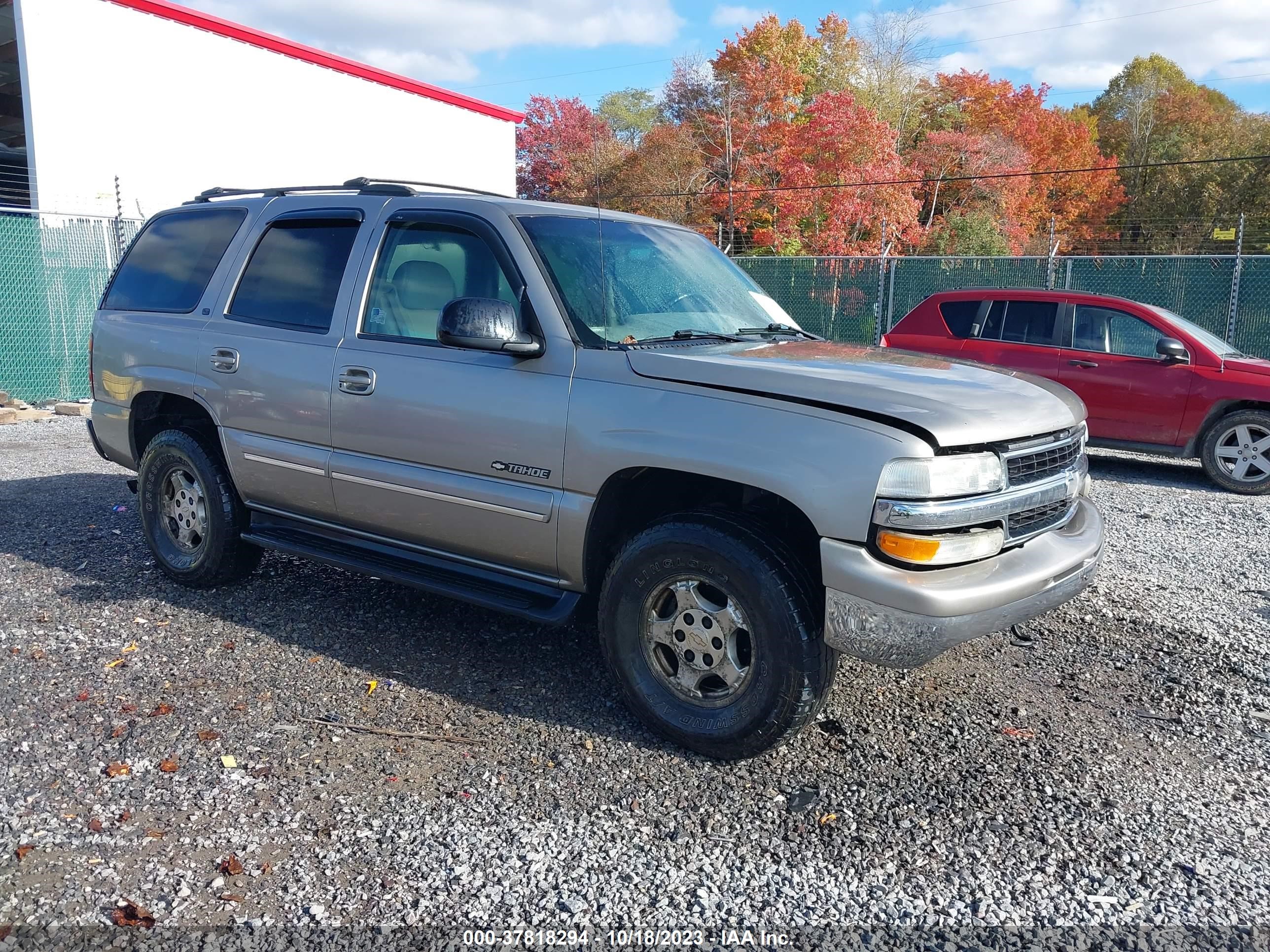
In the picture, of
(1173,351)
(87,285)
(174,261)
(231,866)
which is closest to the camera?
(231,866)

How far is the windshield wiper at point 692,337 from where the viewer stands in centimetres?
397

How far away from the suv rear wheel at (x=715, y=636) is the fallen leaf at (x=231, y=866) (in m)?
1.44

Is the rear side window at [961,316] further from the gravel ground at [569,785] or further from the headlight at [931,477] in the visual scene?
the headlight at [931,477]

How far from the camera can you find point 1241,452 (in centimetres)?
871

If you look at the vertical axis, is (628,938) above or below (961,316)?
below

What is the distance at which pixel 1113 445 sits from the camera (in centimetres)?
940

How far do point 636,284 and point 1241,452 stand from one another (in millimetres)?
6981

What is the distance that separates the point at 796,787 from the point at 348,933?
155 centimetres

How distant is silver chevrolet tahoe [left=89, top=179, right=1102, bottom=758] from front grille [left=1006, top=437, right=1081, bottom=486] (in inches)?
0.8

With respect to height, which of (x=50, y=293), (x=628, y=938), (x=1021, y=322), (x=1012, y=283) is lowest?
(x=628, y=938)

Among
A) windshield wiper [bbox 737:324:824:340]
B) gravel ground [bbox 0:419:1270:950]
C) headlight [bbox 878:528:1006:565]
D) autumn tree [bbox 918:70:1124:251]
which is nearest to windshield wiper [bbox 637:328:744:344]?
windshield wiper [bbox 737:324:824:340]

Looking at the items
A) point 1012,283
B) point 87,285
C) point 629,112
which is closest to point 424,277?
point 87,285

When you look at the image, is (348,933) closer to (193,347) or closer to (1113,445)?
(193,347)

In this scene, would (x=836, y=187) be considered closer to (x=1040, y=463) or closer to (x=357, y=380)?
(x=357, y=380)
